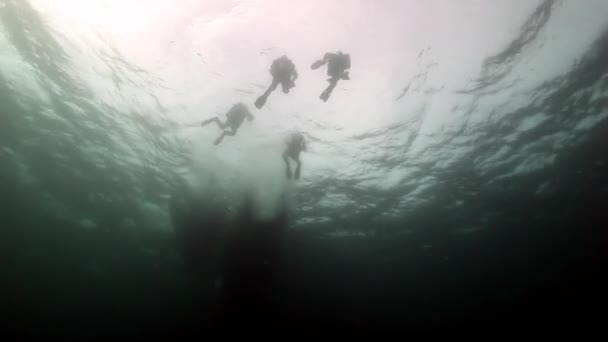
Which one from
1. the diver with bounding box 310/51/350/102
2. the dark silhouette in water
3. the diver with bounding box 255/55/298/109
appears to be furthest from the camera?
the dark silhouette in water

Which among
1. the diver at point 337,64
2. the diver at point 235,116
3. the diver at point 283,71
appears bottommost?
the diver at point 337,64

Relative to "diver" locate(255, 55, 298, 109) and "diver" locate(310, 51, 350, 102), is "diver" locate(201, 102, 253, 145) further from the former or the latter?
"diver" locate(310, 51, 350, 102)

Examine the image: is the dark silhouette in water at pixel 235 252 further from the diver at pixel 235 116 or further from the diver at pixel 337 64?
the diver at pixel 337 64

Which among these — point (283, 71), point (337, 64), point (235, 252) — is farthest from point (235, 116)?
point (235, 252)

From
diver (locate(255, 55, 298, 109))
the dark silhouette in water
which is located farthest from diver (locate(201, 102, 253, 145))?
the dark silhouette in water

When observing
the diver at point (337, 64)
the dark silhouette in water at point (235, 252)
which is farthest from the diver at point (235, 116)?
the dark silhouette in water at point (235, 252)

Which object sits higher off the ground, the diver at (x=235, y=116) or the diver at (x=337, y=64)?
the diver at (x=235, y=116)

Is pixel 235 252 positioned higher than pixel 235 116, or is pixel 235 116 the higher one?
pixel 235 252

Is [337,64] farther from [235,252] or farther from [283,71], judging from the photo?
[235,252]

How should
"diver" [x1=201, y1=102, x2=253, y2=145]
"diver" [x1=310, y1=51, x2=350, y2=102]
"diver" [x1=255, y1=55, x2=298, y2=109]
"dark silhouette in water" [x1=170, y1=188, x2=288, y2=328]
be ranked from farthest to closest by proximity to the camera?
"dark silhouette in water" [x1=170, y1=188, x2=288, y2=328] → "diver" [x1=201, y1=102, x2=253, y2=145] → "diver" [x1=255, y1=55, x2=298, y2=109] → "diver" [x1=310, y1=51, x2=350, y2=102]

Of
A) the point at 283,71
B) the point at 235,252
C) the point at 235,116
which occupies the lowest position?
the point at 283,71

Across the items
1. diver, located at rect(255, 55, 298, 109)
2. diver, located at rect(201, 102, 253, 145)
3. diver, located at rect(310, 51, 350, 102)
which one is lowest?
diver, located at rect(310, 51, 350, 102)

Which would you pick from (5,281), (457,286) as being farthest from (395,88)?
(5,281)

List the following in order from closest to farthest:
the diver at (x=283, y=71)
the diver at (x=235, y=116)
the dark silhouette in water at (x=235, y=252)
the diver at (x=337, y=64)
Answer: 1. the diver at (x=337, y=64)
2. the diver at (x=283, y=71)
3. the diver at (x=235, y=116)
4. the dark silhouette in water at (x=235, y=252)
